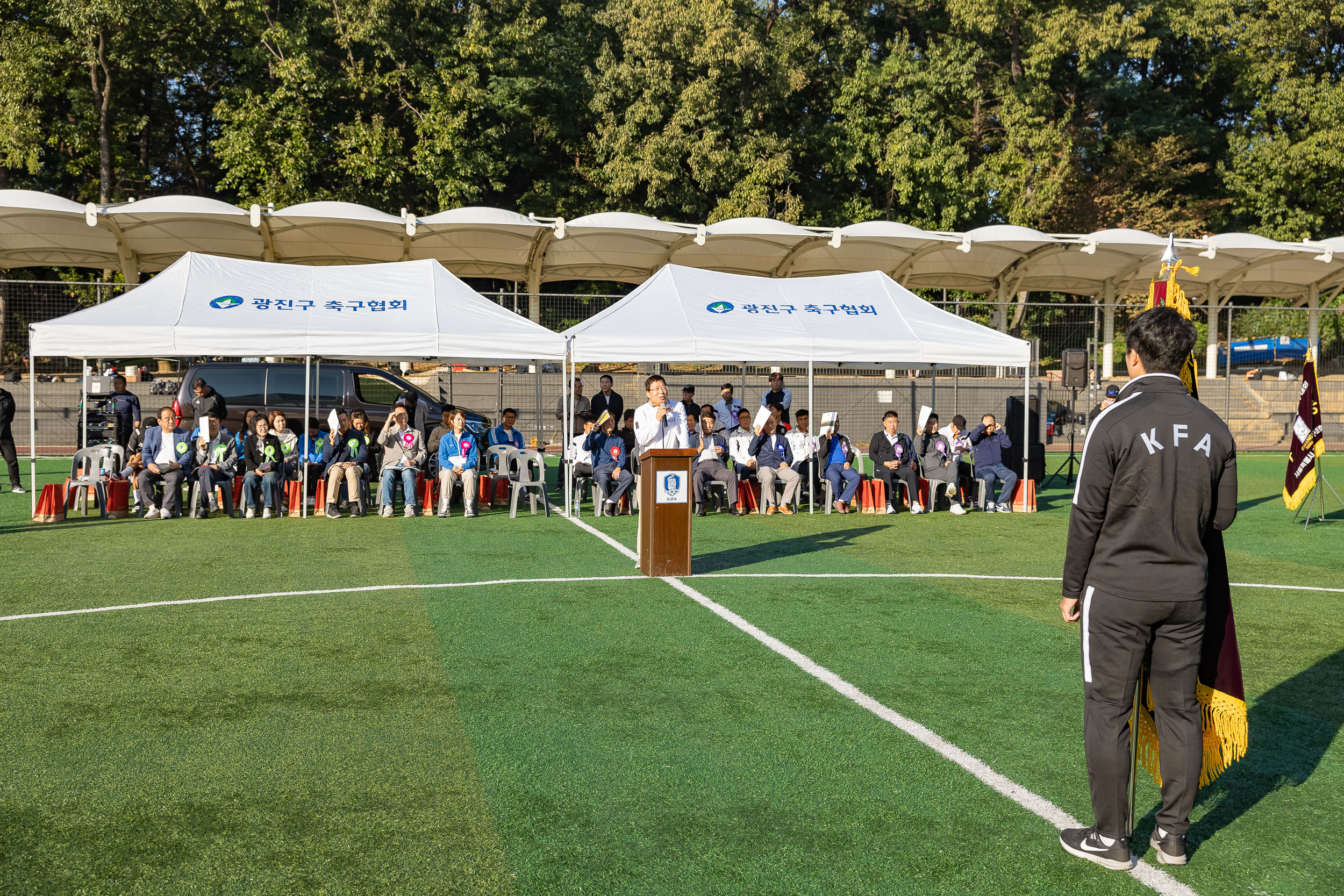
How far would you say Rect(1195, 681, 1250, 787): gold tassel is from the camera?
140 inches

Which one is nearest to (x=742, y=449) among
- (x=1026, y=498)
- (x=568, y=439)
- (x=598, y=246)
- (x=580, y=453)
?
(x=580, y=453)

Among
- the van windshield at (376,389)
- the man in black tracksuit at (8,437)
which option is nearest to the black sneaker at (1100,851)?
the man in black tracksuit at (8,437)

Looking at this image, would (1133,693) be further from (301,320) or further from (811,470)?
(301,320)

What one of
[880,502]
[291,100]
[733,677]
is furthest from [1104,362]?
[733,677]

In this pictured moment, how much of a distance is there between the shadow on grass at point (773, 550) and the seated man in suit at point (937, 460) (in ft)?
7.33

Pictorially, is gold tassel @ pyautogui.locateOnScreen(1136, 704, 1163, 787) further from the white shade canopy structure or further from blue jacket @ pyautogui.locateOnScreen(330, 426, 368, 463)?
the white shade canopy structure

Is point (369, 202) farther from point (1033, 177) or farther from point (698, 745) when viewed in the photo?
point (698, 745)

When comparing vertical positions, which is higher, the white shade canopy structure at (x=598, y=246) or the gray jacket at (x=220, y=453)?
the white shade canopy structure at (x=598, y=246)

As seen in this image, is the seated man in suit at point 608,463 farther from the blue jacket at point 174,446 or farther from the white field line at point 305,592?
the blue jacket at point 174,446

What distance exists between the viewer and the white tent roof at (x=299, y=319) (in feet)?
40.3

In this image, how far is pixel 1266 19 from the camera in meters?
35.7

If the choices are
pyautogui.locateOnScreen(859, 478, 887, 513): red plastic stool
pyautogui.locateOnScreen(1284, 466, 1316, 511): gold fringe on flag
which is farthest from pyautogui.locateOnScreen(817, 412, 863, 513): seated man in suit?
pyautogui.locateOnScreen(1284, 466, 1316, 511): gold fringe on flag

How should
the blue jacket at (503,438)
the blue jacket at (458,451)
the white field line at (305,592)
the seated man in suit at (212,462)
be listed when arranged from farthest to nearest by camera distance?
the blue jacket at (503,438) < the blue jacket at (458,451) < the seated man in suit at (212,462) < the white field line at (305,592)

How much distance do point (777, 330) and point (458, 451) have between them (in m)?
4.57
